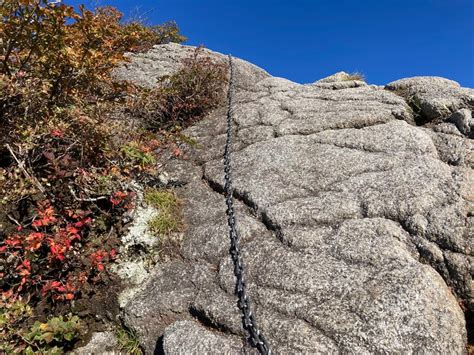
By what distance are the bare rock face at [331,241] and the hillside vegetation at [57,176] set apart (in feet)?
2.37

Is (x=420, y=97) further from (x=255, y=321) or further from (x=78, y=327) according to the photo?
(x=78, y=327)

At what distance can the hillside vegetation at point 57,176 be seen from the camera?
161 inches

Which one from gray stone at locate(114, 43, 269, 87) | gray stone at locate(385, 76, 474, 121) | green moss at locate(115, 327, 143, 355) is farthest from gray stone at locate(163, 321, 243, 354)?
gray stone at locate(114, 43, 269, 87)

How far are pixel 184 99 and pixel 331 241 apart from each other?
5185 millimetres

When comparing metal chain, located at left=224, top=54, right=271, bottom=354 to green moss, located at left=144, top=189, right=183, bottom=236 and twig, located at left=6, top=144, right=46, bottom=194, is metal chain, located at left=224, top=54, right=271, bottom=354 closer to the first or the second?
green moss, located at left=144, top=189, right=183, bottom=236

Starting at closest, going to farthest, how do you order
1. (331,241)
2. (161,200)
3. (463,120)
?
(331,241), (161,200), (463,120)

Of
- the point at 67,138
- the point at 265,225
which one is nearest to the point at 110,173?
the point at 67,138

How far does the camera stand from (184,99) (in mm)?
8141

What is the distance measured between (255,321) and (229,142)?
365 centimetres

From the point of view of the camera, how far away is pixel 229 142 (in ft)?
21.5

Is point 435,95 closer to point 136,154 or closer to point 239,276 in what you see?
point 239,276

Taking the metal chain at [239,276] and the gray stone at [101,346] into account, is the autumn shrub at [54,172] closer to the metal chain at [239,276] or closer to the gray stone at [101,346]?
the gray stone at [101,346]

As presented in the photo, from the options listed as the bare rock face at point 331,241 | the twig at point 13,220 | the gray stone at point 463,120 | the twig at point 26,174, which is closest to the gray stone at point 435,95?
the bare rock face at point 331,241

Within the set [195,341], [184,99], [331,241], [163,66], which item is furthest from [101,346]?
[163,66]
